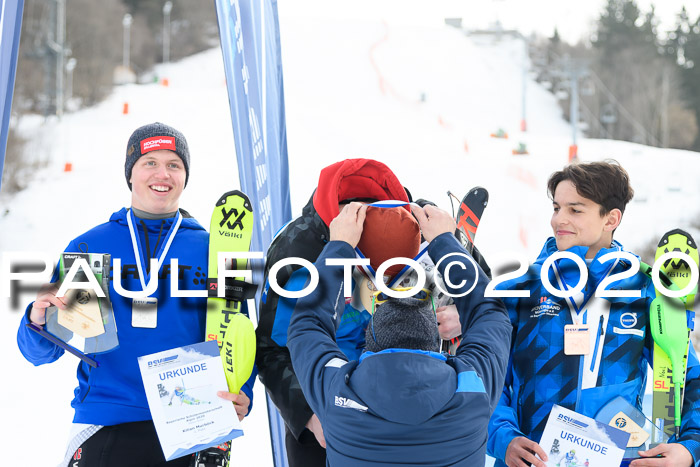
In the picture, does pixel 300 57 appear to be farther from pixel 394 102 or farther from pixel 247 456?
pixel 247 456

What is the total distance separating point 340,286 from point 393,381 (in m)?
0.31

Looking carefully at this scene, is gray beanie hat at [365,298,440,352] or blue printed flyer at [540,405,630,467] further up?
gray beanie hat at [365,298,440,352]

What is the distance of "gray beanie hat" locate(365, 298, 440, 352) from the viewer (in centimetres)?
154

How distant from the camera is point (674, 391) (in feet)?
7.09

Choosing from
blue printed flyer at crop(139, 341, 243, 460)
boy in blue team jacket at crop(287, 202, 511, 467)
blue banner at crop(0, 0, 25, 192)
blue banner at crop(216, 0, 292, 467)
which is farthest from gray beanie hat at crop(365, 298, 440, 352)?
blue banner at crop(216, 0, 292, 467)

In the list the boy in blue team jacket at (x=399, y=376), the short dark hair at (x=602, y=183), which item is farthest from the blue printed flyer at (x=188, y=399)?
the short dark hair at (x=602, y=183)

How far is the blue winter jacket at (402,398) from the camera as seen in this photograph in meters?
1.47

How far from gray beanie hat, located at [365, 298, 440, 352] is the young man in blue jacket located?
0.60 meters

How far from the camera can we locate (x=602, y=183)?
2342mm

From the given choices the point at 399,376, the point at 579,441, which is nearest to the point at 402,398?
the point at 399,376

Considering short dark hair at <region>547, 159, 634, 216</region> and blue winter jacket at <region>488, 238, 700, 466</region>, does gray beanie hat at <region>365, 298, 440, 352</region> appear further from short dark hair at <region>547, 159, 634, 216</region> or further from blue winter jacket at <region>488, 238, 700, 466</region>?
short dark hair at <region>547, 159, 634, 216</region>

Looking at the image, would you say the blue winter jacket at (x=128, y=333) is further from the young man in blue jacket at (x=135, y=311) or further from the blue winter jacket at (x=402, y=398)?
the blue winter jacket at (x=402, y=398)

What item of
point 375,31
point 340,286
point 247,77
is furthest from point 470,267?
point 375,31

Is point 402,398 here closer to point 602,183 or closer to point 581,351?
point 581,351
